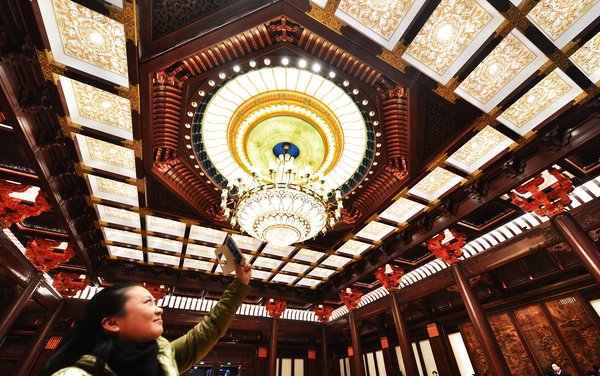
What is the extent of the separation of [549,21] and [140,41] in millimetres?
4798

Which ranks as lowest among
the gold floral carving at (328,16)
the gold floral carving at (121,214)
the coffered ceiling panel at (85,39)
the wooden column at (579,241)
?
the wooden column at (579,241)

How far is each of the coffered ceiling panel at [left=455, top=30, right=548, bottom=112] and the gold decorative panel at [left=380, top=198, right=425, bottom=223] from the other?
2572mm

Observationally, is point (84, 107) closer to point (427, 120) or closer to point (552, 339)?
point (427, 120)

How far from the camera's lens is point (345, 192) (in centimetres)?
565

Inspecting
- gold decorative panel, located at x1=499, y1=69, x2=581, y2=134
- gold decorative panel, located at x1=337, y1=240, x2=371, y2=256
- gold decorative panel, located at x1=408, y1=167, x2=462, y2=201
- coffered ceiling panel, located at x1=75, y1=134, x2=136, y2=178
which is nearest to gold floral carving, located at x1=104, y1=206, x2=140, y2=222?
coffered ceiling panel, located at x1=75, y1=134, x2=136, y2=178

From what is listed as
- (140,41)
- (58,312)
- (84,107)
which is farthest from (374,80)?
(58,312)

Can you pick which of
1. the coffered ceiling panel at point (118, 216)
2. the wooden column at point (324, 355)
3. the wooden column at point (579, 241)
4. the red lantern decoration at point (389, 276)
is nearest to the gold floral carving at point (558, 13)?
the wooden column at point (579, 241)

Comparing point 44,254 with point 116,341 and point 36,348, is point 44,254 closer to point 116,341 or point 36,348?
point 36,348

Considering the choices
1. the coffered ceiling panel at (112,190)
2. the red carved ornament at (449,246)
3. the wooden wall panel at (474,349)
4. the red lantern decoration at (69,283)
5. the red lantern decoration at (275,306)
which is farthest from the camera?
the red lantern decoration at (275,306)

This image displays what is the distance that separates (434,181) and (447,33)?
2986mm

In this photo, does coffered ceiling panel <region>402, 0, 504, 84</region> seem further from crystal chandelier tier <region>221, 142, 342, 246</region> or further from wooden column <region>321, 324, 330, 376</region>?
wooden column <region>321, 324, 330, 376</region>

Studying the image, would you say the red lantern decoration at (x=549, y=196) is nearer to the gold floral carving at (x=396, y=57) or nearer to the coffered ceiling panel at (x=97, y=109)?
the gold floral carving at (x=396, y=57)

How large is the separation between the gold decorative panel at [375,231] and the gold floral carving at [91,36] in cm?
583

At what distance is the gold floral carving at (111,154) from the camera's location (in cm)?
468
